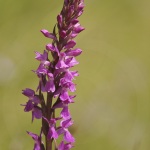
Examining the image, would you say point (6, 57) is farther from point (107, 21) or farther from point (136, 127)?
point (107, 21)

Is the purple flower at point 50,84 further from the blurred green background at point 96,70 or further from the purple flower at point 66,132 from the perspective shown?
the blurred green background at point 96,70

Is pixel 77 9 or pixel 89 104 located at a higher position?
pixel 89 104

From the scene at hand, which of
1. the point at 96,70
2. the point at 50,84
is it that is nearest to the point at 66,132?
the point at 50,84

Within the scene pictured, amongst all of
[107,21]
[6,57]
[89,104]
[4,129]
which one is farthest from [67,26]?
[107,21]

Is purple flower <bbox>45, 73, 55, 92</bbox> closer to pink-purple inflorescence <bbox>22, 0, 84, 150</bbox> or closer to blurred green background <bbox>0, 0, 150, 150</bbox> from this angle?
pink-purple inflorescence <bbox>22, 0, 84, 150</bbox>

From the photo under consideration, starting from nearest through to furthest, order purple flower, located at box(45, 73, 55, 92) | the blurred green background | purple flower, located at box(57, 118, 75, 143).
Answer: purple flower, located at box(45, 73, 55, 92)
purple flower, located at box(57, 118, 75, 143)
the blurred green background

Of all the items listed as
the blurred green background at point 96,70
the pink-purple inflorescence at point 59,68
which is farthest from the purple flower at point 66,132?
the blurred green background at point 96,70

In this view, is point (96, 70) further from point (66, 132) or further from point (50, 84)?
point (50, 84)

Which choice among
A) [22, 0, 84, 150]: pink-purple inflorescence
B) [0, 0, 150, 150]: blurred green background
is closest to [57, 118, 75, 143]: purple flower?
[22, 0, 84, 150]: pink-purple inflorescence
